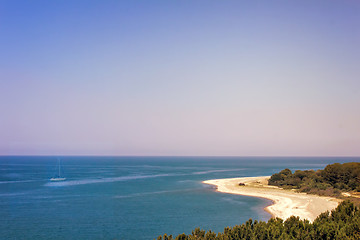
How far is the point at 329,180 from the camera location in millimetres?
79438

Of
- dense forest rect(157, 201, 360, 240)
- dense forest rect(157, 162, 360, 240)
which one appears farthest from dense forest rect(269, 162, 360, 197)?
dense forest rect(157, 201, 360, 240)

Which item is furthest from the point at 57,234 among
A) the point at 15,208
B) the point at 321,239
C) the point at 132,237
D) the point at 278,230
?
the point at 321,239

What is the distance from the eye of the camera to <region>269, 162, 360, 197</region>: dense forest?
238 feet

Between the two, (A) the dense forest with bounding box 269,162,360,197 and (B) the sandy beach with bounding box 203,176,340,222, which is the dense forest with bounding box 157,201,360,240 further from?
(A) the dense forest with bounding box 269,162,360,197

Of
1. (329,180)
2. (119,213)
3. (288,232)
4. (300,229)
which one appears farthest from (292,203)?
(300,229)

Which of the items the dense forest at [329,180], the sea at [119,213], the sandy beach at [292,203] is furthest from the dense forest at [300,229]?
the dense forest at [329,180]

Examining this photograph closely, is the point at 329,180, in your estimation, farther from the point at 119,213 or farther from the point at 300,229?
the point at 300,229

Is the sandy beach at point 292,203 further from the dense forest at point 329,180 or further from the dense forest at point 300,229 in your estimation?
the dense forest at point 300,229

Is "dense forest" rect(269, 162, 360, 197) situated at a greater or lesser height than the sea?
greater

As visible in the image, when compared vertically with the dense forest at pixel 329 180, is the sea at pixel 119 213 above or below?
below

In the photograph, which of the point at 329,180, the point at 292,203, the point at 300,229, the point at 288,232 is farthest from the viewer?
the point at 329,180

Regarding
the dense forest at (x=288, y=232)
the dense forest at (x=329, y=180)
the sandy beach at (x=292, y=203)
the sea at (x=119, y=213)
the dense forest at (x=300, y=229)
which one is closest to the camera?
the dense forest at (x=288, y=232)

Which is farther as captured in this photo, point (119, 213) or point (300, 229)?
point (119, 213)

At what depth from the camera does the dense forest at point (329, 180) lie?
7256 centimetres
